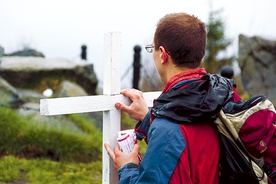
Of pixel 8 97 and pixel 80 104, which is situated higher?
pixel 80 104

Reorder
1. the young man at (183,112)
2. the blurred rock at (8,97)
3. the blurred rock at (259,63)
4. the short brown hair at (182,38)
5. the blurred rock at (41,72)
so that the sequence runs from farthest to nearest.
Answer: the blurred rock at (259,63)
the blurred rock at (41,72)
the blurred rock at (8,97)
the short brown hair at (182,38)
the young man at (183,112)

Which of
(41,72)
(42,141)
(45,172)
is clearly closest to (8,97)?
(42,141)

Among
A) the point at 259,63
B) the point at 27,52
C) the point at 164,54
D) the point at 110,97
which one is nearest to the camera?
the point at 164,54

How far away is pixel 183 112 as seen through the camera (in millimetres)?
2039

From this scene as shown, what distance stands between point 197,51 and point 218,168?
467 mm

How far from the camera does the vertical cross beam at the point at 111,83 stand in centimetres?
263

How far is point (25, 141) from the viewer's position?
15.9 feet

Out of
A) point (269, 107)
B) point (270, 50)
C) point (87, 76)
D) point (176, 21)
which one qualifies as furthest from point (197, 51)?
point (270, 50)

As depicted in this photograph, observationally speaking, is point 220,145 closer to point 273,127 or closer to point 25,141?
point 273,127

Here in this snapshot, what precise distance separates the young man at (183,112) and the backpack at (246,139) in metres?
0.04

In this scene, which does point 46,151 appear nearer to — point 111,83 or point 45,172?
point 45,172

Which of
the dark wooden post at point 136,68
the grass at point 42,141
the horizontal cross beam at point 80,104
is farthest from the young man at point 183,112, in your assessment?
the dark wooden post at point 136,68

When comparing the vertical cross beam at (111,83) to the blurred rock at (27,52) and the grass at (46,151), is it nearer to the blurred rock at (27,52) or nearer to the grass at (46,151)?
the grass at (46,151)

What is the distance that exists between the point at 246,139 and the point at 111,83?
828 millimetres
